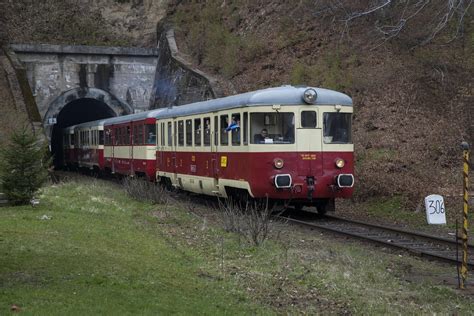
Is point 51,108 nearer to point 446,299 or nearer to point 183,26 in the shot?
point 183,26

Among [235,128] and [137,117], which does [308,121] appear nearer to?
[235,128]

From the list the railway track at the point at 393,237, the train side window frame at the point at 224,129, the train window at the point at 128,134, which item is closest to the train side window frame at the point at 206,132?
the train side window frame at the point at 224,129

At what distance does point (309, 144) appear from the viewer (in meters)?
16.0

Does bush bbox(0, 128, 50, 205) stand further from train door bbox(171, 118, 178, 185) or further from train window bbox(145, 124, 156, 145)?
train window bbox(145, 124, 156, 145)

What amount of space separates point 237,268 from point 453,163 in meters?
12.2

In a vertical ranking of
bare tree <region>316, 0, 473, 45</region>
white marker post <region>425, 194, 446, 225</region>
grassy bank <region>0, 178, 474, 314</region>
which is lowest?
grassy bank <region>0, 178, 474, 314</region>

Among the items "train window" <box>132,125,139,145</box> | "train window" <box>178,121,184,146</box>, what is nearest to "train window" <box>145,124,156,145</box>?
"train window" <box>132,125,139,145</box>

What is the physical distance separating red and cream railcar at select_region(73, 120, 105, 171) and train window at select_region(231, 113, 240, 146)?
1753cm

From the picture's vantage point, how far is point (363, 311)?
7.78 m

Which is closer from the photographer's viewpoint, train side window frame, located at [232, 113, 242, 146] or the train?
the train

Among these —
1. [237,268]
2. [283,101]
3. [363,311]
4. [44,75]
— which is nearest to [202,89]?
[44,75]

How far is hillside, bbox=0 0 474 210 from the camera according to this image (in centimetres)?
2050

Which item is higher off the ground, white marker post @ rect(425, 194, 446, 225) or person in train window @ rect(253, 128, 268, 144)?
person in train window @ rect(253, 128, 268, 144)

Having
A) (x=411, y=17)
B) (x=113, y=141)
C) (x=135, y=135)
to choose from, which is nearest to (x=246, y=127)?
(x=135, y=135)
